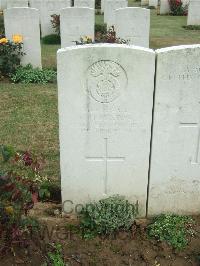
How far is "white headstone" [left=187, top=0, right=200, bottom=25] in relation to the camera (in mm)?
17250

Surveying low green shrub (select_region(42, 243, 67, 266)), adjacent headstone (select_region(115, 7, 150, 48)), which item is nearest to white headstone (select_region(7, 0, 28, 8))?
adjacent headstone (select_region(115, 7, 150, 48))

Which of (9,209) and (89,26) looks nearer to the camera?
(9,209)

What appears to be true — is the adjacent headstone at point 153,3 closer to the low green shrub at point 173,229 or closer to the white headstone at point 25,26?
the white headstone at point 25,26

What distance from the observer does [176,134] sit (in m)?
3.84

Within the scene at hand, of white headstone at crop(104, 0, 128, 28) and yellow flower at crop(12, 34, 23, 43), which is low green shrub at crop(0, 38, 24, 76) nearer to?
yellow flower at crop(12, 34, 23, 43)

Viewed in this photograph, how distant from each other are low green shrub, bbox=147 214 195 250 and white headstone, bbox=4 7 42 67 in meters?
6.22

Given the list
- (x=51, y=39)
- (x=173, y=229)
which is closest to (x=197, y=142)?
(x=173, y=229)

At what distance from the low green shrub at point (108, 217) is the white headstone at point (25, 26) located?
611cm

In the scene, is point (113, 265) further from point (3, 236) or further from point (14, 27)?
point (14, 27)

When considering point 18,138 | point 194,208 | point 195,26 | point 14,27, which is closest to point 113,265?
point 194,208

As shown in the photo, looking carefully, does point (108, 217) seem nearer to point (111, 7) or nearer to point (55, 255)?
point (55, 255)

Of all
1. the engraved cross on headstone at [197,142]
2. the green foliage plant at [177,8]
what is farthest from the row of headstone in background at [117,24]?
the green foliage plant at [177,8]

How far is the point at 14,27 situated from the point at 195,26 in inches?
391

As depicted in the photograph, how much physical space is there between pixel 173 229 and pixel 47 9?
36.8ft
